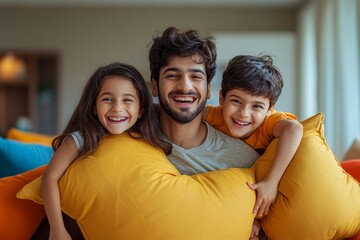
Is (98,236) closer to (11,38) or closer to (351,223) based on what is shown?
(351,223)

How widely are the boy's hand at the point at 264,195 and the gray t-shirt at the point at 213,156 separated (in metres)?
0.16

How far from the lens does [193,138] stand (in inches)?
67.4

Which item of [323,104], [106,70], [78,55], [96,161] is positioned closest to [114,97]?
[106,70]

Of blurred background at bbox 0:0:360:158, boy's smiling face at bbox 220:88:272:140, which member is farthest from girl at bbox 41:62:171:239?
blurred background at bbox 0:0:360:158

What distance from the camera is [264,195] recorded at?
143 cm

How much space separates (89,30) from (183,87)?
16.2 ft

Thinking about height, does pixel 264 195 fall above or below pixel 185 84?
below

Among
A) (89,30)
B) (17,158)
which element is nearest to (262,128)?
(17,158)

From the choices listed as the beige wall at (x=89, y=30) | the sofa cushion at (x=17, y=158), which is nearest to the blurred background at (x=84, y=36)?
the beige wall at (x=89, y=30)

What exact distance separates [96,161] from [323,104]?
3.84 metres

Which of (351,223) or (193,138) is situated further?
(193,138)

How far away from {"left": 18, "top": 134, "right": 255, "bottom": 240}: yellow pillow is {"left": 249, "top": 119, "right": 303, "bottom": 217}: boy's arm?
33 mm

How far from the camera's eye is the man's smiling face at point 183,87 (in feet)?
5.26

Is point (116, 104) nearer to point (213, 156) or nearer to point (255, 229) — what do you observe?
point (213, 156)
